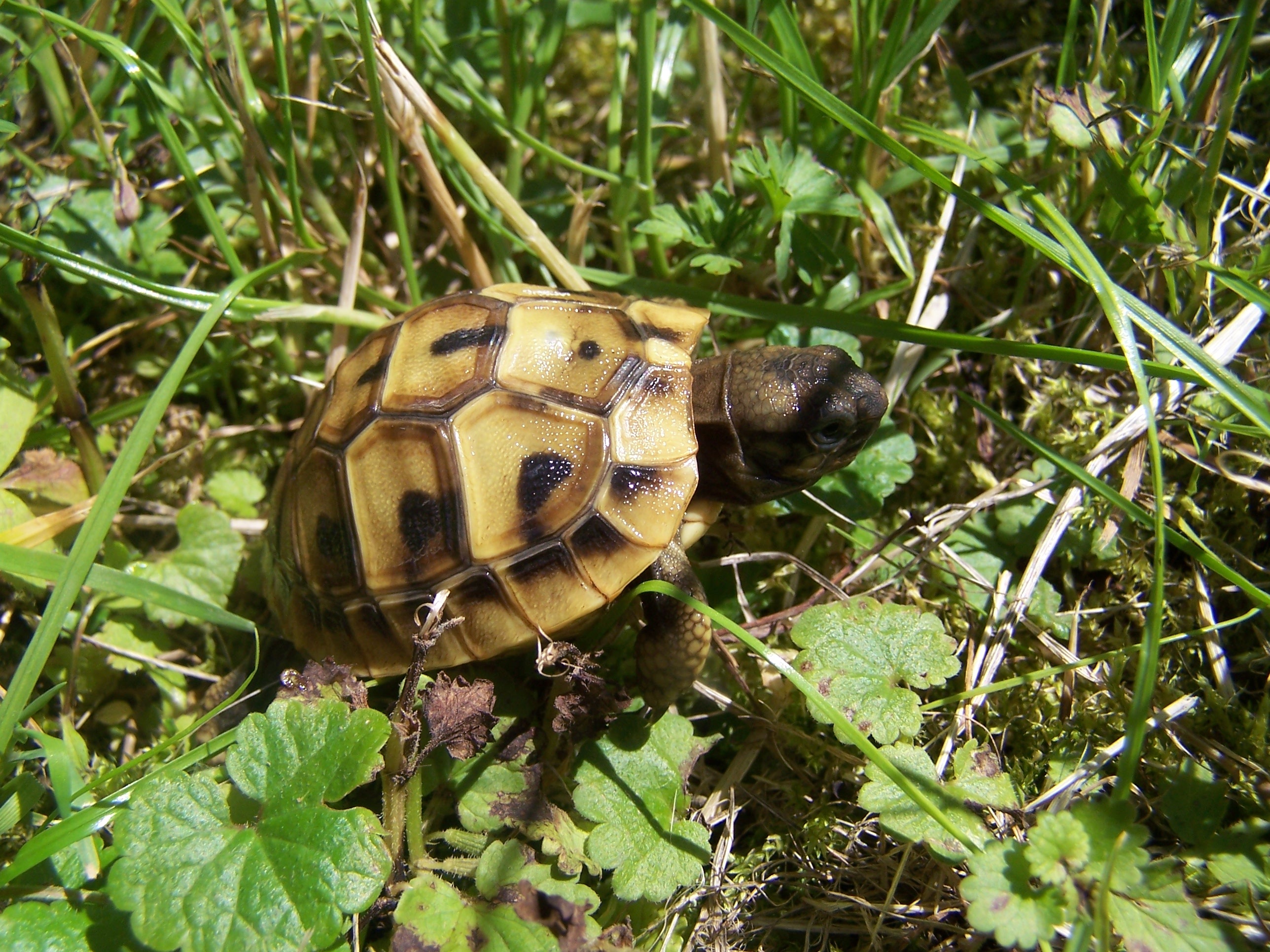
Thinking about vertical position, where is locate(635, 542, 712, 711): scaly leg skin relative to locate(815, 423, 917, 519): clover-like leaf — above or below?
below

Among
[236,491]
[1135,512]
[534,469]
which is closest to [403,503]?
[534,469]

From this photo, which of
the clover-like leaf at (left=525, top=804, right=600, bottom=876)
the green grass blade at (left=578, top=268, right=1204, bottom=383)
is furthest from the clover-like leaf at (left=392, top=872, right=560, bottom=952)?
the green grass blade at (left=578, top=268, right=1204, bottom=383)

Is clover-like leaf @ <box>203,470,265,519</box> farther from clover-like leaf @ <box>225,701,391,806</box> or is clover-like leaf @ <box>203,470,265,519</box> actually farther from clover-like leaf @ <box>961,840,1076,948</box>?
clover-like leaf @ <box>961,840,1076,948</box>

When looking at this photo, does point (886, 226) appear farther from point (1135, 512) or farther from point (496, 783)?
point (496, 783)

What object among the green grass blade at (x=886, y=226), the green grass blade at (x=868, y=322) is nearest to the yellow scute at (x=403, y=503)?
the green grass blade at (x=868, y=322)

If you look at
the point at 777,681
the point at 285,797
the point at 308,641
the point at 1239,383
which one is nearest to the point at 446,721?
the point at 285,797
